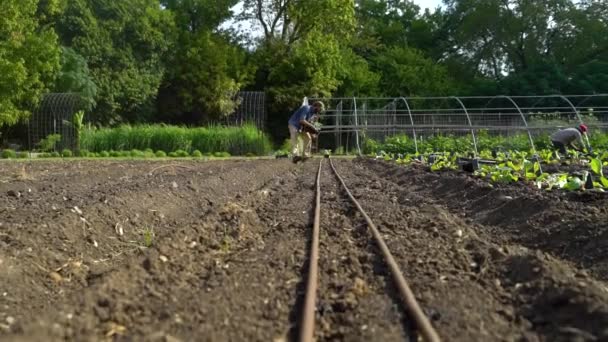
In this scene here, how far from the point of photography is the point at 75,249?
6188 mm

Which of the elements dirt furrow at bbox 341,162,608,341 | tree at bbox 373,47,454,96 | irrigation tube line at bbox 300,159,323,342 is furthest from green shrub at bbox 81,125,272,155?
irrigation tube line at bbox 300,159,323,342

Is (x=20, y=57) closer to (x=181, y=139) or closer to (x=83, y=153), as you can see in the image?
(x=83, y=153)

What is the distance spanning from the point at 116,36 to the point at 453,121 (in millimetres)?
20344

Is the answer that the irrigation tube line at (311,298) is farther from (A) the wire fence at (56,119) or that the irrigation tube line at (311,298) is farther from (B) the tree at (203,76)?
(B) the tree at (203,76)

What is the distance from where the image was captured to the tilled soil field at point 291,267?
334 cm

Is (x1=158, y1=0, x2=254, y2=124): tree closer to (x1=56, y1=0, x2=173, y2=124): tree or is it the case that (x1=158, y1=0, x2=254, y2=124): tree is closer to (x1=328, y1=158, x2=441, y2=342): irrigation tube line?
(x1=56, y1=0, x2=173, y2=124): tree

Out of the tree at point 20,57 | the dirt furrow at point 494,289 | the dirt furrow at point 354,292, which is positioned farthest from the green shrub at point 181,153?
the dirt furrow at point 494,289

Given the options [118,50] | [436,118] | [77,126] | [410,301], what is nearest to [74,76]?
[118,50]

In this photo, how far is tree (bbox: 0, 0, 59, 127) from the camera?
2644cm

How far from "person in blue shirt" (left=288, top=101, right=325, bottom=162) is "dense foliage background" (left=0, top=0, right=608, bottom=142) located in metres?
13.9

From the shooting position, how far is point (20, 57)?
2822 cm

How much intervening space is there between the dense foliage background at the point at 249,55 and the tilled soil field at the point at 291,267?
73.5ft

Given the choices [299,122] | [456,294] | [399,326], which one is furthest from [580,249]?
[299,122]

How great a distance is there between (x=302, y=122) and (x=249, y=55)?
26084mm
